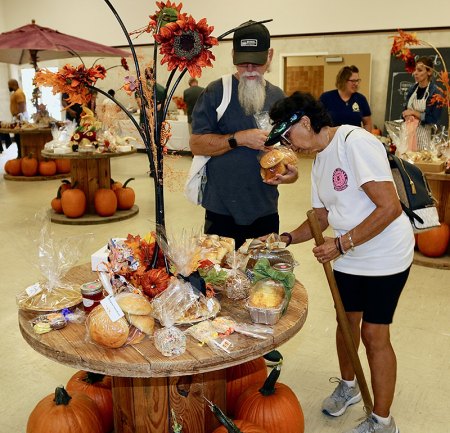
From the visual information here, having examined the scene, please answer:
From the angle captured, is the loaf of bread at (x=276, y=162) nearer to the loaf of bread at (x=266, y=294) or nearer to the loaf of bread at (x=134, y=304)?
the loaf of bread at (x=266, y=294)

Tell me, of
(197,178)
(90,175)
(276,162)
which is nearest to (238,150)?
(197,178)

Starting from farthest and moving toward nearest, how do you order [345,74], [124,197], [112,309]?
[124,197] → [345,74] → [112,309]

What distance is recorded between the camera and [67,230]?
5949 millimetres

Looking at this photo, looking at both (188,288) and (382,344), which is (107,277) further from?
(382,344)

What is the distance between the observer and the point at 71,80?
1.86 meters

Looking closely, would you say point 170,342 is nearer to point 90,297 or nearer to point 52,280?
point 90,297

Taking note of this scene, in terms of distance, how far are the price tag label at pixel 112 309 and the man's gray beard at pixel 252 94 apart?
1433 millimetres

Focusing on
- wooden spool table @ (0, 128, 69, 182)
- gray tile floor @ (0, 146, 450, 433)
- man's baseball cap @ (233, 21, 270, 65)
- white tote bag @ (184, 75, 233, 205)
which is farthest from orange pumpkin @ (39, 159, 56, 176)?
man's baseball cap @ (233, 21, 270, 65)

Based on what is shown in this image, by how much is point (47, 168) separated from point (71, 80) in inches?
298

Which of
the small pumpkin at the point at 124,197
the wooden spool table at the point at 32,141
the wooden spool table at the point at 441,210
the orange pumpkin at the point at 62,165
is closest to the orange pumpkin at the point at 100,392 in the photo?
the wooden spool table at the point at 441,210

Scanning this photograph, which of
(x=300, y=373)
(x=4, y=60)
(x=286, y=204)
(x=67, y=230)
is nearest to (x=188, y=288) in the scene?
(x=300, y=373)

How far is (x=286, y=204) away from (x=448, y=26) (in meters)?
5.46

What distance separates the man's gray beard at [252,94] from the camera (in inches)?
107

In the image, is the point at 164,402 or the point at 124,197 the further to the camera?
the point at 124,197
